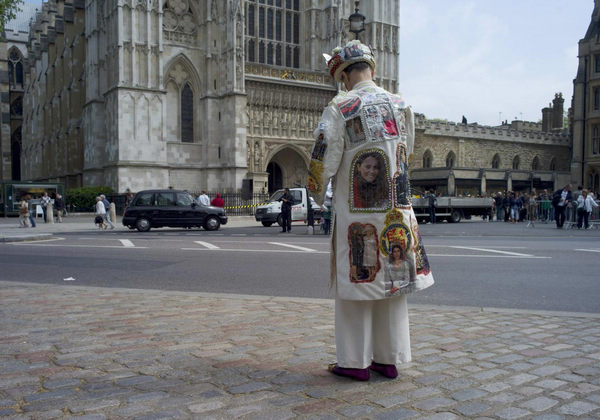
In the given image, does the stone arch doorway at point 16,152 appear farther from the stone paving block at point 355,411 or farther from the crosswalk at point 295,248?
the stone paving block at point 355,411

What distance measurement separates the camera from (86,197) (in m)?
33.1

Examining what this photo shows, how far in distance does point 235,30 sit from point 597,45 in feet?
94.0

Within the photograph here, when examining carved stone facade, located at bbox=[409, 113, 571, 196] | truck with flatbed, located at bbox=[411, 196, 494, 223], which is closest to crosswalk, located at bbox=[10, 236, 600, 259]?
truck with flatbed, located at bbox=[411, 196, 494, 223]

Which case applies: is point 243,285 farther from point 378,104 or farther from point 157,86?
point 157,86

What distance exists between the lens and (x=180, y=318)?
5379mm

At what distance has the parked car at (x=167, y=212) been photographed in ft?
68.9

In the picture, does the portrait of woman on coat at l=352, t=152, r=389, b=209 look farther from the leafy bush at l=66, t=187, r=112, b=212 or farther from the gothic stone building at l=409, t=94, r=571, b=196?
the gothic stone building at l=409, t=94, r=571, b=196

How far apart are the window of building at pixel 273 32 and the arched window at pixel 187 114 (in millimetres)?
5965

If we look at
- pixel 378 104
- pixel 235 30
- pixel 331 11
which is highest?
pixel 331 11

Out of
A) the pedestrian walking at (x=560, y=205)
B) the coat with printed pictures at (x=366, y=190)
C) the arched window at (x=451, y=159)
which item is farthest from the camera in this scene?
the arched window at (x=451, y=159)

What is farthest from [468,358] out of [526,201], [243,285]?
[526,201]

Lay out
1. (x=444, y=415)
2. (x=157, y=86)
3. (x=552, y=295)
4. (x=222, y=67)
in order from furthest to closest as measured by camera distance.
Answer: (x=222, y=67), (x=157, y=86), (x=552, y=295), (x=444, y=415)

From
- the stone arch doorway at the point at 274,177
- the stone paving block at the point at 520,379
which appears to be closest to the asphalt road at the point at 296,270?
the stone paving block at the point at 520,379

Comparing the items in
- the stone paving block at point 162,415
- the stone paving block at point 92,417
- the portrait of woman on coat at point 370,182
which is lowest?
the stone paving block at point 162,415
